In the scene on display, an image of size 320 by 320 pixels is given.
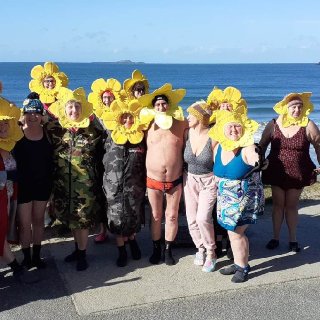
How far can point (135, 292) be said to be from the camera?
176 inches

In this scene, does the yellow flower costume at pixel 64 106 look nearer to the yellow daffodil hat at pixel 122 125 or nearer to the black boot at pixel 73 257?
the yellow daffodil hat at pixel 122 125

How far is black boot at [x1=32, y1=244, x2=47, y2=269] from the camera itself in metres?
5.00

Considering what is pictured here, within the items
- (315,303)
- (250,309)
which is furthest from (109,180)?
(315,303)

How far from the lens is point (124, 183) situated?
16.2 feet

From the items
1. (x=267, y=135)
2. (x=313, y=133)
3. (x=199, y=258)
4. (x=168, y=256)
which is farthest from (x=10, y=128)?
(x=313, y=133)

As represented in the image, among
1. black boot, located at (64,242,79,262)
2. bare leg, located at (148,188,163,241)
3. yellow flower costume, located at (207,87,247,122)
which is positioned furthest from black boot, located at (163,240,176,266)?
yellow flower costume, located at (207,87,247,122)

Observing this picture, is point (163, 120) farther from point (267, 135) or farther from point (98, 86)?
point (98, 86)

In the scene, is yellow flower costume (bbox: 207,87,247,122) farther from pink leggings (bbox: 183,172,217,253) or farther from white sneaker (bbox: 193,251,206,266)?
white sneaker (bbox: 193,251,206,266)

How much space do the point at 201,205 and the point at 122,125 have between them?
3.88ft

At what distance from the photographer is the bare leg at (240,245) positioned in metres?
4.71

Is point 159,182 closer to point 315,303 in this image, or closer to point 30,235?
point 30,235

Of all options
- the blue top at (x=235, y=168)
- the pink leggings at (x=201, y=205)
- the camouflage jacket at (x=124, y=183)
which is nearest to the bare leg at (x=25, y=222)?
the camouflage jacket at (x=124, y=183)

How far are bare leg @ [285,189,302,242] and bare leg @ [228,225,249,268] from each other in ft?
3.30

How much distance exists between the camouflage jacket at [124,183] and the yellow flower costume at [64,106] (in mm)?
359
